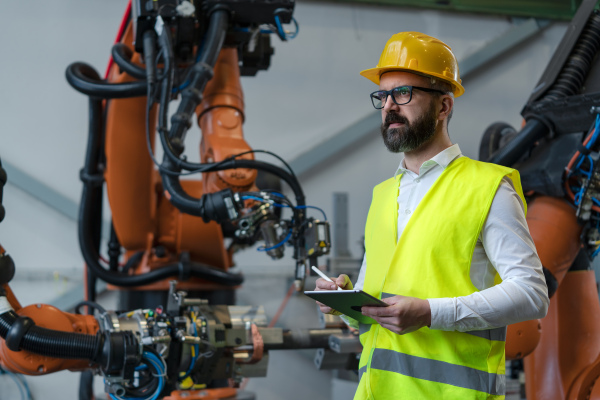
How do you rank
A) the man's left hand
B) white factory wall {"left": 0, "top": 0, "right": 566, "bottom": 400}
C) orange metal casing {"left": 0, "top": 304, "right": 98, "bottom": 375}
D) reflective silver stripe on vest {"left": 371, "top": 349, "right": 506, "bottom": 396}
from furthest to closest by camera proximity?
1. white factory wall {"left": 0, "top": 0, "right": 566, "bottom": 400}
2. orange metal casing {"left": 0, "top": 304, "right": 98, "bottom": 375}
3. reflective silver stripe on vest {"left": 371, "top": 349, "right": 506, "bottom": 396}
4. the man's left hand

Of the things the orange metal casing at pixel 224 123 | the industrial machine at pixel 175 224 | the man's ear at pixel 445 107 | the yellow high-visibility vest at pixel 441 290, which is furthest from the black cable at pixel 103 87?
the yellow high-visibility vest at pixel 441 290

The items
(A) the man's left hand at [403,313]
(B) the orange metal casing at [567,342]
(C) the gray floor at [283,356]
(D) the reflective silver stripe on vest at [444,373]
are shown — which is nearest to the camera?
(A) the man's left hand at [403,313]

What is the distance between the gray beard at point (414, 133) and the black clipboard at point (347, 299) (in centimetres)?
45

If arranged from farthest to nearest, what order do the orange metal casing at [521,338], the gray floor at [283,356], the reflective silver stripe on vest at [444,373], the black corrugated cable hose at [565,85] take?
the gray floor at [283,356]
the black corrugated cable hose at [565,85]
the orange metal casing at [521,338]
the reflective silver stripe on vest at [444,373]

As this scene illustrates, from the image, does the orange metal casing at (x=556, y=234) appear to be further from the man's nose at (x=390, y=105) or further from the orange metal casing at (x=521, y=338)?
the man's nose at (x=390, y=105)

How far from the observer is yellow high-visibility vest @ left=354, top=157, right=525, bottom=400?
1569mm

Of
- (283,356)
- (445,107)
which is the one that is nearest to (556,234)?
(445,107)

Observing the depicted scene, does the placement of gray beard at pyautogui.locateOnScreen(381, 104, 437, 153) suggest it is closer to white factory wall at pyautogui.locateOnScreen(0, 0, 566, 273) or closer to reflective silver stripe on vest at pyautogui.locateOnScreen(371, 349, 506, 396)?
reflective silver stripe on vest at pyautogui.locateOnScreen(371, 349, 506, 396)

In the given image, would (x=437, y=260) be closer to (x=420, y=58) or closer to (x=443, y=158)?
(x=443, y=158)

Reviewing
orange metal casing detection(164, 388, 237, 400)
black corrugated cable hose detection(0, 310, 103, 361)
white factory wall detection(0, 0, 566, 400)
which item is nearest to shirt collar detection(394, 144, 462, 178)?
black corrugated cable hose detection(0, 310, 103, 361)

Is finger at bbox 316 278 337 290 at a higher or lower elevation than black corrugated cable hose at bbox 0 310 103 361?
higher

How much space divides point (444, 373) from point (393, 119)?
65 centimetres

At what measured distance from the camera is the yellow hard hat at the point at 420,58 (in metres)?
1.74

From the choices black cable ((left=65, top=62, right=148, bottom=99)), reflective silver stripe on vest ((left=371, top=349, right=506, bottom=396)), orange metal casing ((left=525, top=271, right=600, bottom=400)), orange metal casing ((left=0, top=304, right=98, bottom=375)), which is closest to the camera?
reflective silver stripe on vest ((left=371, top=349, right=506, bottom=396))
